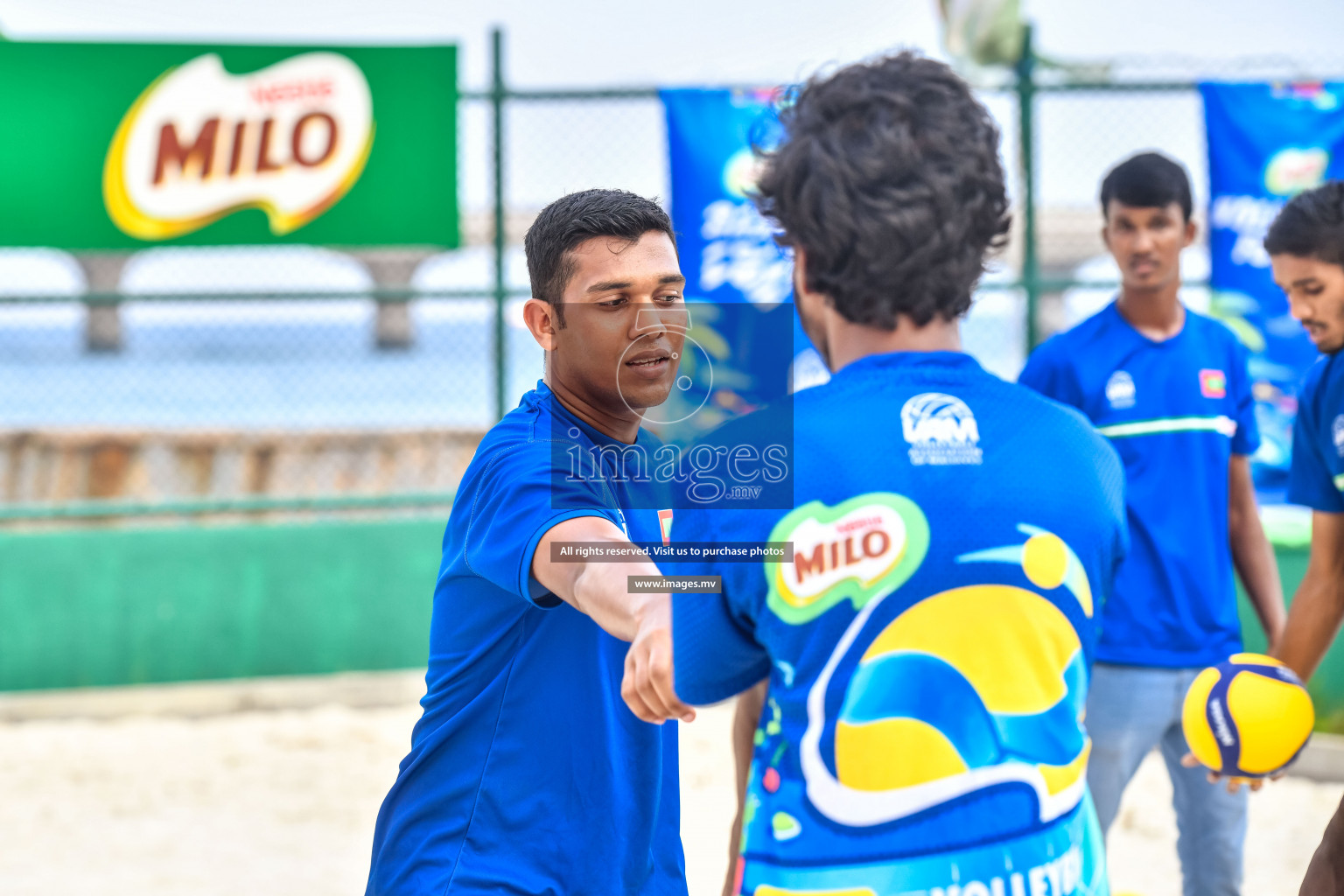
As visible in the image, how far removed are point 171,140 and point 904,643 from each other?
19.3 feet

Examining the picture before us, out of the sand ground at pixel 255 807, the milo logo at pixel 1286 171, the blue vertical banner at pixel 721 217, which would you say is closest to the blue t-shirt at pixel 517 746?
the sand ground at pixel 255 807

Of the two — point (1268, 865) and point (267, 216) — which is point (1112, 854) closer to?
point (1268, 865)

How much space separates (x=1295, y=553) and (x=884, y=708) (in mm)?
5586

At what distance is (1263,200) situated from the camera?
20.4ft

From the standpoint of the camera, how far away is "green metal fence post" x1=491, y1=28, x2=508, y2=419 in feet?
20.6

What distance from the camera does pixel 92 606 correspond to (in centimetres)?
624

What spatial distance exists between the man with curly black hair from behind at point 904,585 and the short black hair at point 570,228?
725mm

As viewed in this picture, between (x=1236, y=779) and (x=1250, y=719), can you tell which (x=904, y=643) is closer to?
(x=1250, y=719)

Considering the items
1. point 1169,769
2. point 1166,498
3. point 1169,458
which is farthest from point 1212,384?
point 1169,769

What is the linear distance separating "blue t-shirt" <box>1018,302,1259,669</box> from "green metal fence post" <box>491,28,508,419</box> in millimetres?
3511

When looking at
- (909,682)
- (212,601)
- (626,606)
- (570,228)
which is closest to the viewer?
(909,682)

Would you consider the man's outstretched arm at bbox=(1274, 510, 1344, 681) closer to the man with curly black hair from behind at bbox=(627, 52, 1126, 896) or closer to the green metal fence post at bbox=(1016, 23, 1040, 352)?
the man with curly black hair from behind at bbox=(627, 52, 1126, 896)

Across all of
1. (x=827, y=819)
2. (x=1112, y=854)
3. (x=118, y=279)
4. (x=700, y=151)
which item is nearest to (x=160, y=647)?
(x=118, y=279)

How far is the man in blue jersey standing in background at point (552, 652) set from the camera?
179 cm
